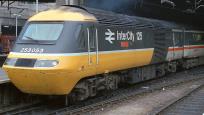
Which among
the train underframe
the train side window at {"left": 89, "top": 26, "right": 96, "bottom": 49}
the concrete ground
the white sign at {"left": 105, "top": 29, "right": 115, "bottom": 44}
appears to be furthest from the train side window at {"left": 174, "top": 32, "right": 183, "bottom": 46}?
the train side window at {"left": 89, "top": 26, "right": 96, "bottom": 49}

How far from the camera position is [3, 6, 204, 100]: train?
12.8 metres

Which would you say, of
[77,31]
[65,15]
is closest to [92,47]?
[77,31]

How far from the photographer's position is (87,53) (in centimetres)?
1378

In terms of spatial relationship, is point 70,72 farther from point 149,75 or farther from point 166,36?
point 166,36

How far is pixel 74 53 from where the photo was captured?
1316cm

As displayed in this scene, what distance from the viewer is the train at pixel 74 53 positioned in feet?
42.1

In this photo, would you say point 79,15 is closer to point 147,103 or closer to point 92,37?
point 92,37

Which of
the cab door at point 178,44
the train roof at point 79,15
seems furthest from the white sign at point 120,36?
the cab door at point 178,44

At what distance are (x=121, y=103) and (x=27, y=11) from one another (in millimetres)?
48957

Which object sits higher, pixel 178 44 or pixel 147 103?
pixel 178 44

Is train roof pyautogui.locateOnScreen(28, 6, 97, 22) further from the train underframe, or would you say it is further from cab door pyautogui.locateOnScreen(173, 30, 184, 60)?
cab door pyautogui.locateOnScreen(173, 30, 184, 60)

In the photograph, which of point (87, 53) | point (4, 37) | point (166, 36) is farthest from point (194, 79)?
point (4, 37)

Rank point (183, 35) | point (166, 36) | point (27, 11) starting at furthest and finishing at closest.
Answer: point (27, 11), point (183, 35), point (166, 36)

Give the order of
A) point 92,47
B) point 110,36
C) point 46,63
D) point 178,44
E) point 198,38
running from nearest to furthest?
1. point 46,63
2. point 92,47
3. point 110,36
4. point 178,44
5. point 198,38
